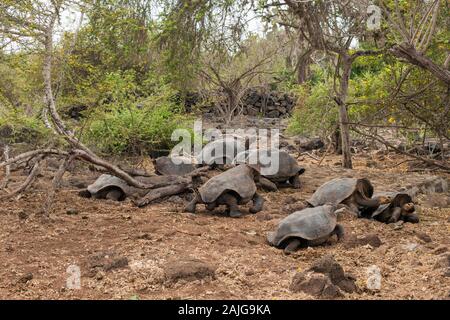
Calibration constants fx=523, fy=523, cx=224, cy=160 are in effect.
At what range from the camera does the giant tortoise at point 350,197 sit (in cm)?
489

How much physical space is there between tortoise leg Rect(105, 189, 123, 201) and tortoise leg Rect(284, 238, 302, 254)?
2476 millimetres

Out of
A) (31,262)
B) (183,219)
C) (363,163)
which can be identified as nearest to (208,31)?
(183,219)

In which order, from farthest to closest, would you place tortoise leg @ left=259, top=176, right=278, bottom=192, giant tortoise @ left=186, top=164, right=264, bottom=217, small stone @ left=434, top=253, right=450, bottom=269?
tortoise leg @ left=259, top=176, right=278, bottom=192
giant tortoise @ left=186, top=164, right=264, bottom=217
small stone @ left=434, top=253, right=450, bottom=269

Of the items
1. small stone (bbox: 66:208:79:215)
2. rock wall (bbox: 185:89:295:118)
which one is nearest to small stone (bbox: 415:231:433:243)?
small stone (bbox: 66:208:79:215)

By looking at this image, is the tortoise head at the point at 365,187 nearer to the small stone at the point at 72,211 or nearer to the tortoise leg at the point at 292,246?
the tortoise leg at the point at 292,246

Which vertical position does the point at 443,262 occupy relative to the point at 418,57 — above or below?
below

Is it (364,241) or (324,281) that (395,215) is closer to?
(364,241)

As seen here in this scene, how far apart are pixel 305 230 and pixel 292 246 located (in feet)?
0.50

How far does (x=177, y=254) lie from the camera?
3598 millimetres

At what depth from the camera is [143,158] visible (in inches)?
304

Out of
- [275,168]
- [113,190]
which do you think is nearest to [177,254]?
[113,190]

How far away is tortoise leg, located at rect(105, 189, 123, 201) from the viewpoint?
224 inches

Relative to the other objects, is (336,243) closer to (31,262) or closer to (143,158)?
(31,262)

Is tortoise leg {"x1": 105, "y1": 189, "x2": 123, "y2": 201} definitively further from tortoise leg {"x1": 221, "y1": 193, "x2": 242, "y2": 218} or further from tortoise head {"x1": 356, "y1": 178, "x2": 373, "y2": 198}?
tortoise head {"x1": 356, "y1": 178, "x2": 373, "y2": 198}
